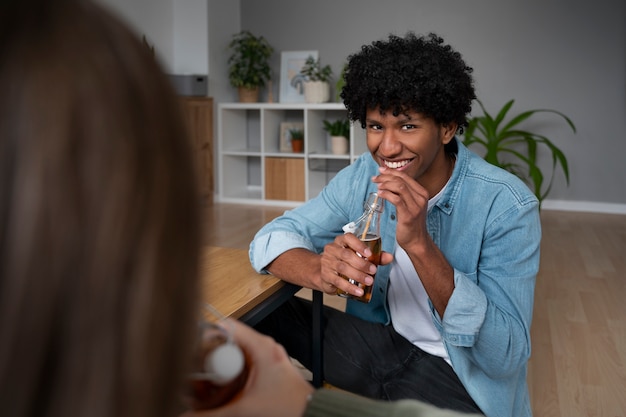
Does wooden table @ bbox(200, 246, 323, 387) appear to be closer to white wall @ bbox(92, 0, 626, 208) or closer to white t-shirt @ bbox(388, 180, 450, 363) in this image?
white t-shirt @ bbox(388, 180, 450, 363)

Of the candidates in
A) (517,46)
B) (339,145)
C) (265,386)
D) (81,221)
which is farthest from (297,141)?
(81,221)

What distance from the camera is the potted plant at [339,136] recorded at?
5625 millimetres

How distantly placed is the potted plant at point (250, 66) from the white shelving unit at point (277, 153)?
0.16 m

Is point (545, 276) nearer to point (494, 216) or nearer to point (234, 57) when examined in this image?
point (494, 216)

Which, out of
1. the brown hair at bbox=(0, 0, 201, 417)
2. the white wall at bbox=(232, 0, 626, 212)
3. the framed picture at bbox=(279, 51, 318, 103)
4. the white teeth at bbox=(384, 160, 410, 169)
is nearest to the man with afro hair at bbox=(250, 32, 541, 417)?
the white teeth at bbox=(384, 160, 410, 169)

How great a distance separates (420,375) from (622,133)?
15.2 feet

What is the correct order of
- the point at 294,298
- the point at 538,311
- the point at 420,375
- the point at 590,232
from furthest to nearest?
the point at 590,232
the point at 538,311
the point at 294,298
the point at 420,375

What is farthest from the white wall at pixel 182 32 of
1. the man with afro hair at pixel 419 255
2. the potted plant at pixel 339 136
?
the man with afro hair at pixel 419 255

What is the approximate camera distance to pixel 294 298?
1.72 metres

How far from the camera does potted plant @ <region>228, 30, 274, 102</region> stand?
590cm

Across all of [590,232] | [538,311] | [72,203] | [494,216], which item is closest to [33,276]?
[72,203]

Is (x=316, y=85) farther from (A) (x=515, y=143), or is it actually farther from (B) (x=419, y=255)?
(B) (x=419, y=255)

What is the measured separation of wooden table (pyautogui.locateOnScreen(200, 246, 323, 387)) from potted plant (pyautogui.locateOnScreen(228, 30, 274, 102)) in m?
4.40

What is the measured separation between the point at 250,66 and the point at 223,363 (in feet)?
18.2
